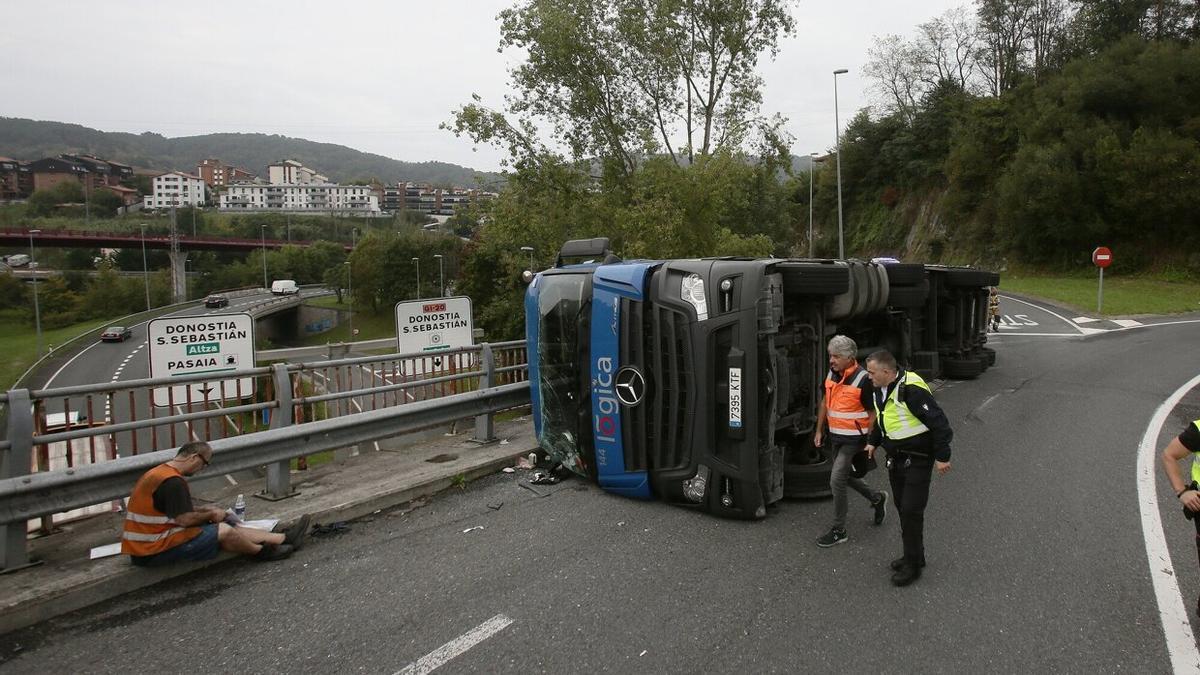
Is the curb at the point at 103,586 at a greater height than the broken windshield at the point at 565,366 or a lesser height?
lesser

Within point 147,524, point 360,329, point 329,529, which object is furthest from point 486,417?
point 360,329

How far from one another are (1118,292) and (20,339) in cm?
7449

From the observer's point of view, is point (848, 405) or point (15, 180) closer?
point (848, 405)

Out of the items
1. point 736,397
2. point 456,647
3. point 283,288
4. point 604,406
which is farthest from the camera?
point 283,288

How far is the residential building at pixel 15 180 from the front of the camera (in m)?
155

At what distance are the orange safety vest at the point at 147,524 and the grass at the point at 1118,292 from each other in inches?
1188

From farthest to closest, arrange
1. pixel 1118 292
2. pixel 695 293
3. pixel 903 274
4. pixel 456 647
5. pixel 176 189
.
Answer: pixel 176 189 < pixel 1118 292 < pixel 903 274 < pixel 695 293 < pixel 456 647

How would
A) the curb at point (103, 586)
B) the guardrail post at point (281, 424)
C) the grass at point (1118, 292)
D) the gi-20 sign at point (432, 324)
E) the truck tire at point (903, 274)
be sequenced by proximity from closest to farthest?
1. the curb at point (103, 586)
2. the guardrail post at point (281, 424)
3. the truck tire at point (903, 274)
4. the gi-20 sign at point (432, 324)
5. the grass at point (1118, 292)

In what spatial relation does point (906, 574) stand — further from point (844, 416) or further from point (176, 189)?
point (176, 189)

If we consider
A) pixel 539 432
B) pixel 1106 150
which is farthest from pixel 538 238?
pixel 1106 150

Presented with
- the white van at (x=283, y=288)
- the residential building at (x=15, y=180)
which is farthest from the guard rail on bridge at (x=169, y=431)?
the residential building at (x=15, y=180)

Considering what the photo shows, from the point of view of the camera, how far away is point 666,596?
4.49 metres

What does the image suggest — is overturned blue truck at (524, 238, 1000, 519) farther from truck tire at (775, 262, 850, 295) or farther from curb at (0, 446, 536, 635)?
curb at (0, 446, 536, 635)

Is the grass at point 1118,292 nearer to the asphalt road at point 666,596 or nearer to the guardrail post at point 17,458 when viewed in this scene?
the asphalt road at point 666,596
